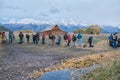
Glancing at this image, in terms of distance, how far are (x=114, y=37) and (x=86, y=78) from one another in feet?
96.0

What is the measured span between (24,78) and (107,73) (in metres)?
6.46

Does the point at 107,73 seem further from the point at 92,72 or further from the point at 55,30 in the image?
the point at 55,30

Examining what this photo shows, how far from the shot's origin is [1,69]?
24.2 meters

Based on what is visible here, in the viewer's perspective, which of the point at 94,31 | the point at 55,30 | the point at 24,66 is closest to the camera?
the point at 24,66

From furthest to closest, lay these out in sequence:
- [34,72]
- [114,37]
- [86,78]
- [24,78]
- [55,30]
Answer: [55,30] < [114,37] < [34,72] < [24,78] < [86,78]

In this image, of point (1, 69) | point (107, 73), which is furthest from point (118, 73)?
point (1, 69)

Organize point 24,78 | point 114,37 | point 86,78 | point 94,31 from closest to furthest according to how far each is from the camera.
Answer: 1. point 86,78
2. point 24,78
3. point 114,37
4. point 94,31

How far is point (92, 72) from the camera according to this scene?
16.7 meters

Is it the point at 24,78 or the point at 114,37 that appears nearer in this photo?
the point at 24,78

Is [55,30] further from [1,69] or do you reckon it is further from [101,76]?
[101,76]

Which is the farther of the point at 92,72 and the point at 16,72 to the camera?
the point at 16,72

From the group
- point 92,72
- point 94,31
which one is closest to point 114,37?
point 92,72

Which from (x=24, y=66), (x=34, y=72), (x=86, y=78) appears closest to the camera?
(x=86, y=78)

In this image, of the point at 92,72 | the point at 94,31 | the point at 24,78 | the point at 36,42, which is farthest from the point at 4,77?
the point at 94,31
